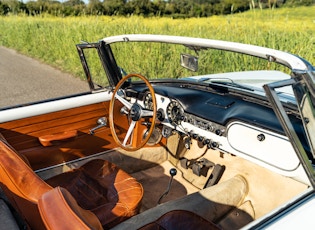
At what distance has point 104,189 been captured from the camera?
9.75 feet

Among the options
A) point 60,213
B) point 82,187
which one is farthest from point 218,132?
point 60,213

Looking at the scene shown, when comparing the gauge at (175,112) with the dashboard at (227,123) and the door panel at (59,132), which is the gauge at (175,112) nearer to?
the dashboard at (227,123)

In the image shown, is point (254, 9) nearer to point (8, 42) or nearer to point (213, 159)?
point (213, 159)

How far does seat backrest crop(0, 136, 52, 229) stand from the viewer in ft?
6.16

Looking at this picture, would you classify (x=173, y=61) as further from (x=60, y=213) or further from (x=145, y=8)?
(x=145, y=8)

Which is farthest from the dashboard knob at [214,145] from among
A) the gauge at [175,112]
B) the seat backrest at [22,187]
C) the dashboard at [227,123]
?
the seat backrest at [22,187]

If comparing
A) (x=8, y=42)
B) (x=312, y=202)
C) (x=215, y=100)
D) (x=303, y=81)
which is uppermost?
(x=303, y=81)

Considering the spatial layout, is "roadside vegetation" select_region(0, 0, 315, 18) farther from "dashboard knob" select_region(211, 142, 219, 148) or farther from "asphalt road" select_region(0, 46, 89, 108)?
"dashboard knob" select_region(211, 142, 219, 148)

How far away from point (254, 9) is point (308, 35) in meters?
1.27

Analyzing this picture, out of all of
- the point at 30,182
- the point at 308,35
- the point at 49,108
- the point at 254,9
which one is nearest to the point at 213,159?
the point at 49,108

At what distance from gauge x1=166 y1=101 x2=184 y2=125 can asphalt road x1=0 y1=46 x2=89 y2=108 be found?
5872 mm

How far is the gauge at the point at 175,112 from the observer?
10.4 feet

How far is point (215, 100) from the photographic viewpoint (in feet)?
9.91

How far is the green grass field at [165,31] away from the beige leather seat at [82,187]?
4660mm
